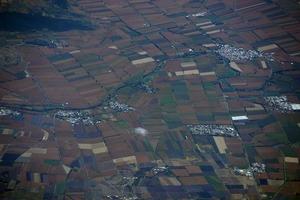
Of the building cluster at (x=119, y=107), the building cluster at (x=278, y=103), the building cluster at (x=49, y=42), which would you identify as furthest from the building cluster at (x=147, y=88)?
the building cluster at (x=49, y=42)

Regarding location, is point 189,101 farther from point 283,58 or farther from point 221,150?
point 283,58

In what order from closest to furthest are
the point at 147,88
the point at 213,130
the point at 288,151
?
the point at 288,151, the point at 213,130, the point at 147,88

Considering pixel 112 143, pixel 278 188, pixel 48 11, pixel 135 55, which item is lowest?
pixel 278 188

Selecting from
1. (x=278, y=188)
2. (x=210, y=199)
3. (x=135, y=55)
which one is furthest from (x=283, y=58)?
(x=210, y=199)

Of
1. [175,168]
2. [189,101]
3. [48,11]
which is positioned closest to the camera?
[175,168]

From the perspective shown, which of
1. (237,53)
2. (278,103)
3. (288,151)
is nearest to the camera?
(288,151)

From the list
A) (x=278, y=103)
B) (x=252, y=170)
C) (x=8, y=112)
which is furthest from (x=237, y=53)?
(x=8, y=112)

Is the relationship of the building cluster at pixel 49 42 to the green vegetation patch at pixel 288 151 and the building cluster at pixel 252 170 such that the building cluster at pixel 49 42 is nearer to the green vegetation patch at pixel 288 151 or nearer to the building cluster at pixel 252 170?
the building cluster at pixel 252 170

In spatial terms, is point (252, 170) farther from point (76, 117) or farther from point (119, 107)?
point (76, 117)

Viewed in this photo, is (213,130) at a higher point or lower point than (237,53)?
lower
